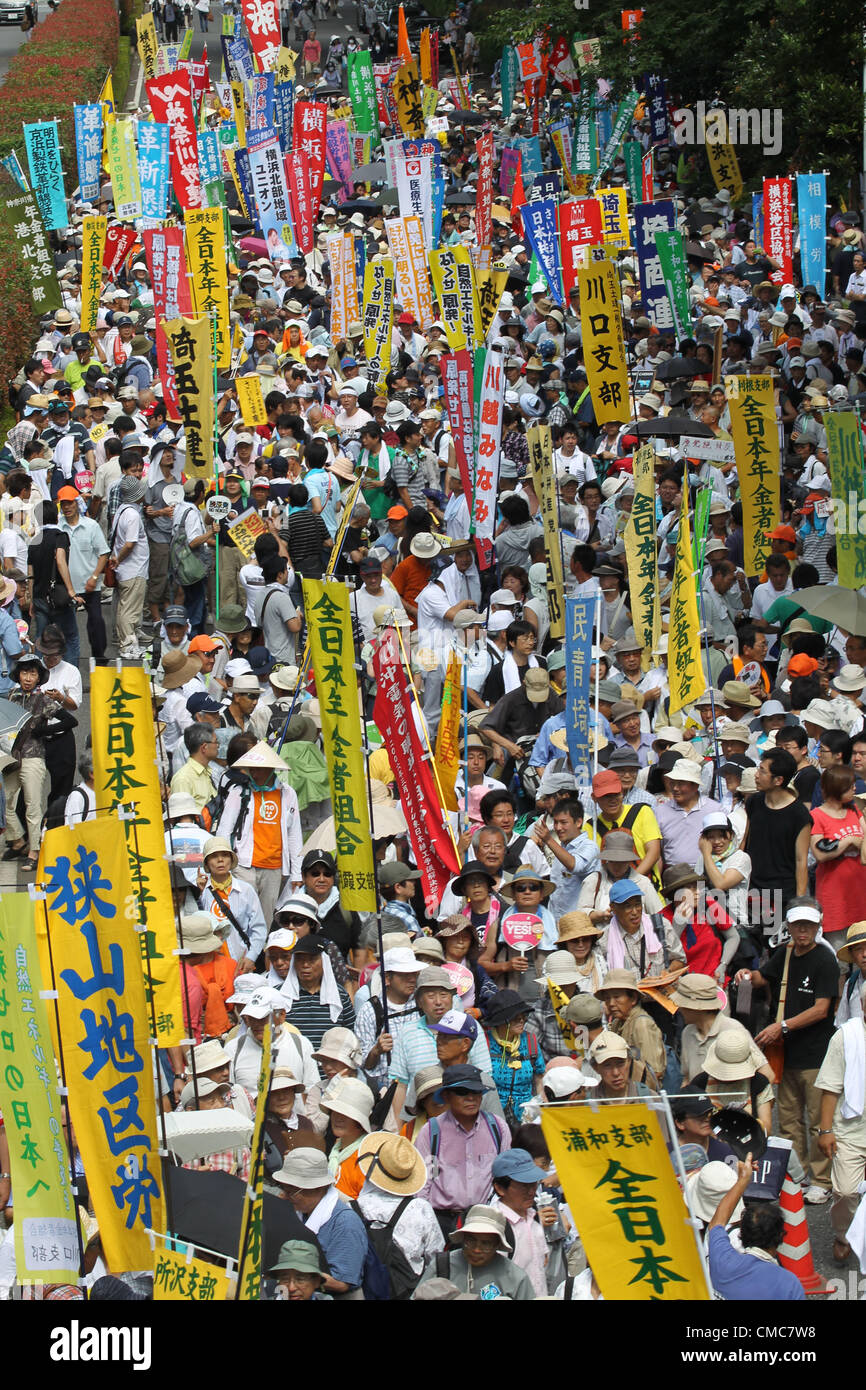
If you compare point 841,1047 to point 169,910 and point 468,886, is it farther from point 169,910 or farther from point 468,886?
point 169,910

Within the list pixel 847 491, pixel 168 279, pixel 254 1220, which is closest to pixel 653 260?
pixel 168 279

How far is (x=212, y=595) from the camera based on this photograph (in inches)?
571

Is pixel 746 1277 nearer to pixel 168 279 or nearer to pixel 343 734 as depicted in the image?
pixel 343 734

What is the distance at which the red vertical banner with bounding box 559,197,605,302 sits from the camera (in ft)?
63.4

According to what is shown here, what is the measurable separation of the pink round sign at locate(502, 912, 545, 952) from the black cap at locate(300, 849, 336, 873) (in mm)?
1098

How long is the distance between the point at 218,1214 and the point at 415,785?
3329mm

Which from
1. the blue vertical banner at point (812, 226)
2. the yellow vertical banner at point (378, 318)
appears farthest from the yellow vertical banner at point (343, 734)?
the blue vertical banner at point (812, 226)

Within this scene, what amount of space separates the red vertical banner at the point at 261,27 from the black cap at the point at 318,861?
2786cm

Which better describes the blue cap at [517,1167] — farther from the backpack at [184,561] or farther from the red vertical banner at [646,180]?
the red vertical banner at [646,180]

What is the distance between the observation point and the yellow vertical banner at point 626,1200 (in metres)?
4.98

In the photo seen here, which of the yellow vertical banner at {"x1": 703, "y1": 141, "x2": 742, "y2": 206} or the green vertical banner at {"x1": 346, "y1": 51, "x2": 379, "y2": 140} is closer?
the yellow vertical banner at {"x1": 703, "y1": 141, "x2": 742, "y2": 206}

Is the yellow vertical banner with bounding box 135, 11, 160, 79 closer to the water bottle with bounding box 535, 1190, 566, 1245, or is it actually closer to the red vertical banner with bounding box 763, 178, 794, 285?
the red vertical banner with bounding box 763, 178, 794, 285

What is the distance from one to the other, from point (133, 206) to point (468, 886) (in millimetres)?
19834

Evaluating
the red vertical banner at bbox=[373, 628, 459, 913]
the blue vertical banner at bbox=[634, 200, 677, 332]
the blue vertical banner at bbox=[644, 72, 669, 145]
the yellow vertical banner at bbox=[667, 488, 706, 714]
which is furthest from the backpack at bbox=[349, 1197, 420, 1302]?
the blue vertical banner at bbox=[644, 72, 669, 145]
